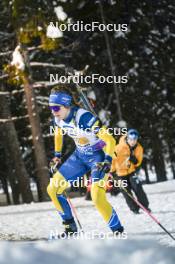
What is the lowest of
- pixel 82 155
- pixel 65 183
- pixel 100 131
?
pixel 65 183

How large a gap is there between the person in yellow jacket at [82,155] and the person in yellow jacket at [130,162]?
2.74 m

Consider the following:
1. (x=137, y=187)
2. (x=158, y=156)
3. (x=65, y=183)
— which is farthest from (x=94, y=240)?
(x=158, y=156)

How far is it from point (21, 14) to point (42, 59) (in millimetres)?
4002

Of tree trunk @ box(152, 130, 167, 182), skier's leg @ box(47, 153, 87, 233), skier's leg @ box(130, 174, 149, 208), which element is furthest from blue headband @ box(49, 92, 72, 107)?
tree trunk @ box(152, 130, 167, 182)

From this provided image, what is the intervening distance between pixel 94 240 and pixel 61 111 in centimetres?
251

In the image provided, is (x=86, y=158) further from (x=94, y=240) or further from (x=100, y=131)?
(x=94, y=240)

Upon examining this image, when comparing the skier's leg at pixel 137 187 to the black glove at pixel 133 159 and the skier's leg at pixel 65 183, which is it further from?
the skier's leg at pixel 65 183

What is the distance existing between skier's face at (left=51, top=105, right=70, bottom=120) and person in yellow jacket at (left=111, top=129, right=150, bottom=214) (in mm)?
3077

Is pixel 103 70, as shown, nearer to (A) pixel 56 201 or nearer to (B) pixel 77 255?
(A) pixel 56 201

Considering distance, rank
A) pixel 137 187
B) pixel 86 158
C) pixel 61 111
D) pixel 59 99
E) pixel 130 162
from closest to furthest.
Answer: pixel 59 99 < pixel 61 111 < pixel 86 158 < pixel 130 162 < pixel 137 187

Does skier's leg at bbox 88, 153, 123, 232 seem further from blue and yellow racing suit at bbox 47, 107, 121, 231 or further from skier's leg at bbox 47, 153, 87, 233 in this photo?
skier's leg at bbox 47, 153, 87, 233

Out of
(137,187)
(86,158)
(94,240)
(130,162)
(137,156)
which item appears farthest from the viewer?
(137,187)

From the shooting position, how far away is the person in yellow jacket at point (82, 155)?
604 centimetres

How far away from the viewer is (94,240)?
3.99m
